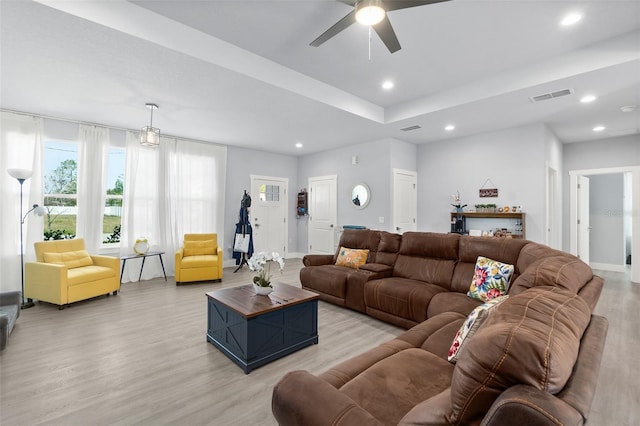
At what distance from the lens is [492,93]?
371cm

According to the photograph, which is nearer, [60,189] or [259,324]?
[259,324]

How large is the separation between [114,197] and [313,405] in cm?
570

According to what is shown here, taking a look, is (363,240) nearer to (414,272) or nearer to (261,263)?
(414,272)

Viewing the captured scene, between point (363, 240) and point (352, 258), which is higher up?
point (363, 240)

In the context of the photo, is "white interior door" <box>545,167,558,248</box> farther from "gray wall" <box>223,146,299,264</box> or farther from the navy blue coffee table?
"gray wall" <box>223,146,299,264</box>

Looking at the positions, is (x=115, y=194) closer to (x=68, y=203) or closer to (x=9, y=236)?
(x=68, y=203)

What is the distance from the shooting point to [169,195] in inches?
223

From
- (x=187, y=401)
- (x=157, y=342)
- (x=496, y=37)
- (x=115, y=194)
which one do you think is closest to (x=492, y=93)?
(x=496, y=37)

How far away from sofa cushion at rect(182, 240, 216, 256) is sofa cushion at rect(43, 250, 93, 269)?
1.41 metres

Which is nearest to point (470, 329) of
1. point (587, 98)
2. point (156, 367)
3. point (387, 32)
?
point (387, 32)

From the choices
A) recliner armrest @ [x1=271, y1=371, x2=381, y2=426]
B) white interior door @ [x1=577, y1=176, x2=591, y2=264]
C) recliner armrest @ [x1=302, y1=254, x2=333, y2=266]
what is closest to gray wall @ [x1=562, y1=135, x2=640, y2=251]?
white interior door @ [x1=577, y1=176, x2=591, y2=264]

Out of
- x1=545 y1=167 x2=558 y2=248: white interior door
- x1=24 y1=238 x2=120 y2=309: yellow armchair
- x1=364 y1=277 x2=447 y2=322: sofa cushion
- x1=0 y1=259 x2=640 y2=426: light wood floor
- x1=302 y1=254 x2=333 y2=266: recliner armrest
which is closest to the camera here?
x1=0 y1=259 x2=640 y2=426: light wood floor

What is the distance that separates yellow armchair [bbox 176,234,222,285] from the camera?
496 cm

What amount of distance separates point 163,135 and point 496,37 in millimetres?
5527
